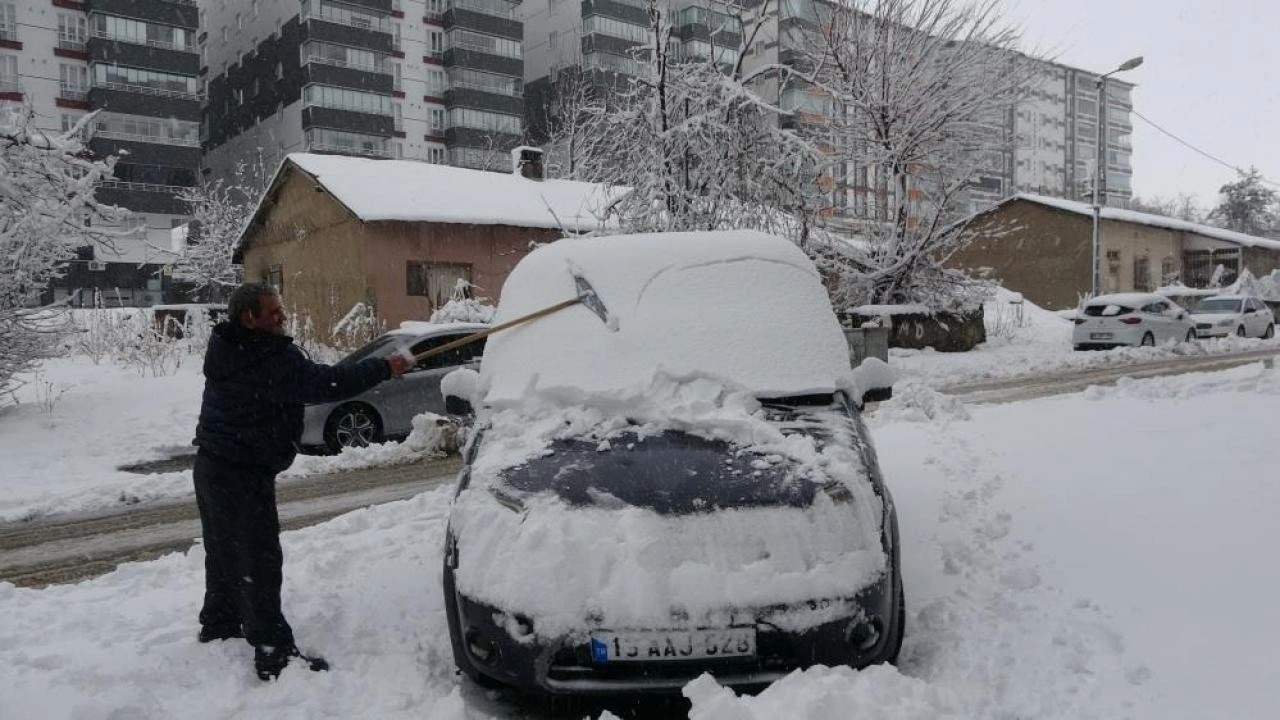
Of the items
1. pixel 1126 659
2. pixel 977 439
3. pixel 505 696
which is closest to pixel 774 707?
pixel 505 696

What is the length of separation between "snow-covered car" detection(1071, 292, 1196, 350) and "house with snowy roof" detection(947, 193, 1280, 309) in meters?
13.3

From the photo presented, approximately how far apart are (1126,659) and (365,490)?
6085 millimetres

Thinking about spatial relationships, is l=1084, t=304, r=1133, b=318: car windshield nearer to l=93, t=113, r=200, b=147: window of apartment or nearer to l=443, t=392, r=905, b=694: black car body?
l=443, t=392, r=905, b=694: black car body

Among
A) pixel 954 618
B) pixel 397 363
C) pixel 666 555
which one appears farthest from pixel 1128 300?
pixel 666 555

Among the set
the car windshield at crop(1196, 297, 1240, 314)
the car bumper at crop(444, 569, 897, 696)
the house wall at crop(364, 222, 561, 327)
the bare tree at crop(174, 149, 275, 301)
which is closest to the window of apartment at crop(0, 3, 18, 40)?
the bare tree at crop(174, 149, 275, 301)

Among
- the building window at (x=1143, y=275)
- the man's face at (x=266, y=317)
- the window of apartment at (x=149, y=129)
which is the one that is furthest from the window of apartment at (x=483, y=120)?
the man's face at (x=266, y=317)

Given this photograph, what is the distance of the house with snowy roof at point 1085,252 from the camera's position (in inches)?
1409

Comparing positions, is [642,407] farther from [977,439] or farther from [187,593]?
[977,439]

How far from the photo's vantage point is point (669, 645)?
2846 mm

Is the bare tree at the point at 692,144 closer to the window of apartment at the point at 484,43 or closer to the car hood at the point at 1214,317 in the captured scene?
the car hood at the point at 1214,317

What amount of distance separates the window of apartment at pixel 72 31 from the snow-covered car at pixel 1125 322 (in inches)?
2323

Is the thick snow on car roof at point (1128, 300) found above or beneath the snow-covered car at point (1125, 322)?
above

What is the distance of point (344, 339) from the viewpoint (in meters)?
20.2

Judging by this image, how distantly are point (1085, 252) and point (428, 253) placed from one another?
2765cm
